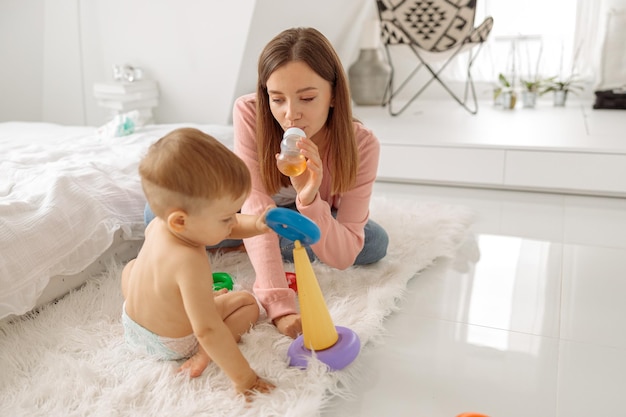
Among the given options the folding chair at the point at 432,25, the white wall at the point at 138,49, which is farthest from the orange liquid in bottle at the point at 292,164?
the folding chair at the point at 432,25

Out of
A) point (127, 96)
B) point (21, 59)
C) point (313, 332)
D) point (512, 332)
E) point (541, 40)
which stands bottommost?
point (512, 332)

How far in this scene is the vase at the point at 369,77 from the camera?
155 inches

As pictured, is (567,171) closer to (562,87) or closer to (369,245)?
(369,245)

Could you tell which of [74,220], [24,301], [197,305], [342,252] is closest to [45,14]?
[74,220]

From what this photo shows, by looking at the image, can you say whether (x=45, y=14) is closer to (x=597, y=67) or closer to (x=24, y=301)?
(x=24, y=301)

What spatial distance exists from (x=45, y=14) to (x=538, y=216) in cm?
251

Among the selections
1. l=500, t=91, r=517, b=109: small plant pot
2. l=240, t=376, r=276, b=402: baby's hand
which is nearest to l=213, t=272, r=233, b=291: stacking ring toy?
l=240, t=376, r=276, b=402: baby's hand

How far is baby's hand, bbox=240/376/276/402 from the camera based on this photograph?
1.11 metres

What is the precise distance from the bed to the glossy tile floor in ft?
2.57

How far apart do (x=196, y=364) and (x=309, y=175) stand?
494 millimetres

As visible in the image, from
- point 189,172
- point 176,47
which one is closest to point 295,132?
point 189,172

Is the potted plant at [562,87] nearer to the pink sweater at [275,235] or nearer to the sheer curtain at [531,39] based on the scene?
the sheer curtain at [531,39]

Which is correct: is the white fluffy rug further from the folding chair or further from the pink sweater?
the folding chair

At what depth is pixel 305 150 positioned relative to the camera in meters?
1.24
